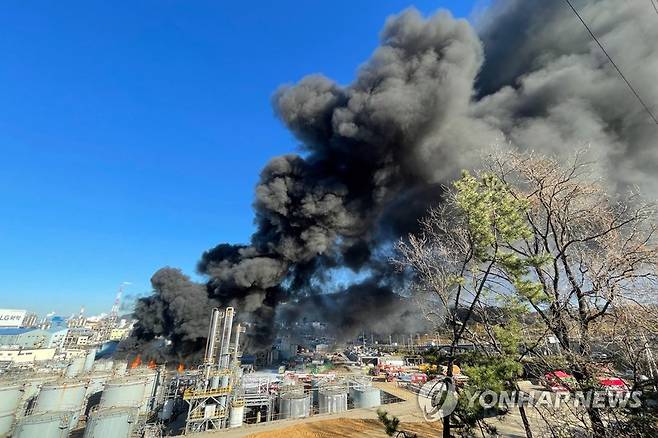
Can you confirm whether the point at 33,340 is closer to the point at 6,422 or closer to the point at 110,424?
the point at 6,422

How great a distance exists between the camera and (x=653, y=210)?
902 centimetres

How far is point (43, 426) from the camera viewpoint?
17516 millimetres

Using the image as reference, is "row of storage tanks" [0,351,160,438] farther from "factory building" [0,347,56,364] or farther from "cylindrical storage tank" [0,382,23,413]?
"factory building" [0,347,56,364]

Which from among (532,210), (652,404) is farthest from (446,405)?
(532,210)

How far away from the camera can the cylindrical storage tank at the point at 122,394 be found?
2420cm

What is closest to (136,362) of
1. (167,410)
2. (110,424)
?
(167,410)

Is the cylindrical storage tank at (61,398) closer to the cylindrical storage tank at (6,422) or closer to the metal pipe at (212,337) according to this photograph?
the cylindrical storage tank at (6,422)

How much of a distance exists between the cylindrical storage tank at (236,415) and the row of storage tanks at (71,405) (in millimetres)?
6528

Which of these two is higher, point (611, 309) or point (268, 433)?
Answer: point (611, 309)

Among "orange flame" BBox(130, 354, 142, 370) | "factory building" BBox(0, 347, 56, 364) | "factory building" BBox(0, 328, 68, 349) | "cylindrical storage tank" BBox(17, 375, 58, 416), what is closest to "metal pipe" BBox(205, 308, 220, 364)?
"cylindrical storage tank" BBox(17, 375, 58, 416)

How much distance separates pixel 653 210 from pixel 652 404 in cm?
534

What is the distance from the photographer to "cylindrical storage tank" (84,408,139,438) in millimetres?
18344

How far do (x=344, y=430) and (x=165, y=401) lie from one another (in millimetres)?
20691

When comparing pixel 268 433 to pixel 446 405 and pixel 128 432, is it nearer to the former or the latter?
pixel 128 432
